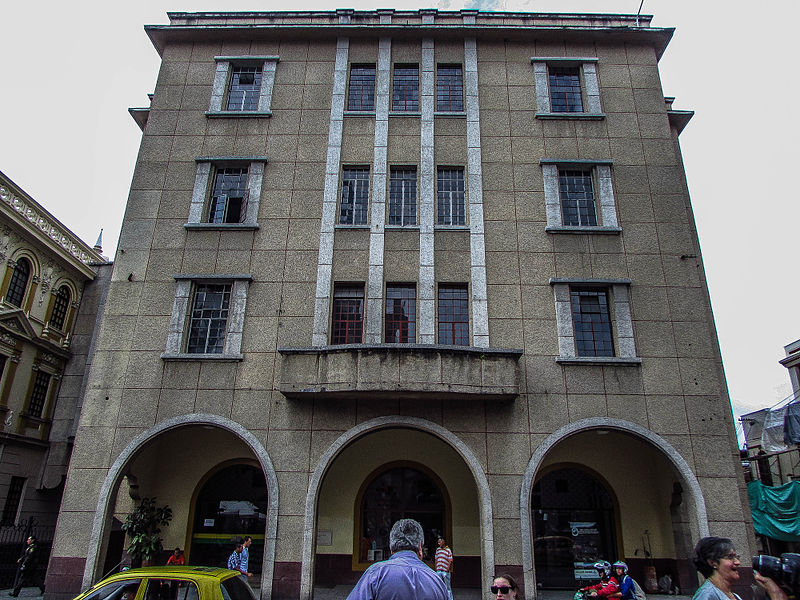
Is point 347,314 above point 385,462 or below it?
above

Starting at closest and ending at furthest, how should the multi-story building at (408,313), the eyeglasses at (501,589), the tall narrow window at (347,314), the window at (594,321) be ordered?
the eyeglasses at (501,589) → the multi-story building at (408,313) → the window at (594,321) → the tall narrow window at (347,314)

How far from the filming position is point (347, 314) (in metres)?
15.4

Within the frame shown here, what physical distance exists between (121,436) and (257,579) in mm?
5598

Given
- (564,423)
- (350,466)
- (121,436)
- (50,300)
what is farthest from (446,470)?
(50,300)

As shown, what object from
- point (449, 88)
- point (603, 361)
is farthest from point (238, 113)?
point (603, 361)

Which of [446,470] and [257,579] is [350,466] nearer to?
[446,470]

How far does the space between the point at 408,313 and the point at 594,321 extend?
17.4 ft

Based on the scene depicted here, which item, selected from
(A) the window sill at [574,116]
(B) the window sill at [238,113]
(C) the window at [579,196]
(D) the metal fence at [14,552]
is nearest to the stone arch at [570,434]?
(C) the window at [579,196]

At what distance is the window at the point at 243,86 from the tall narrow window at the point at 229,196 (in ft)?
6.66

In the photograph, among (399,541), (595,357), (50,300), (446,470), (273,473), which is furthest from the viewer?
(50,300)

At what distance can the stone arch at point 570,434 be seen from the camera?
12759 mm

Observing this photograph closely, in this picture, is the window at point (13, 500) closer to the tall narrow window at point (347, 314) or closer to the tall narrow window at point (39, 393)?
the tall narrow window at point (39, 393)

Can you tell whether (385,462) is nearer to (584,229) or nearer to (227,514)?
(227,514)

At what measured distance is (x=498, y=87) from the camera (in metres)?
17.8
